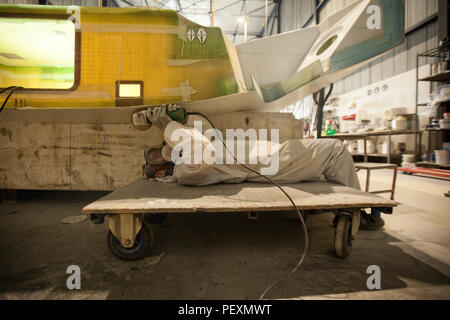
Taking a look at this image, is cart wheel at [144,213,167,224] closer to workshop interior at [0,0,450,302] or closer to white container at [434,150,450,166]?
workshop interior at [0,0,450,302]

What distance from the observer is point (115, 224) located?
1.28 metres

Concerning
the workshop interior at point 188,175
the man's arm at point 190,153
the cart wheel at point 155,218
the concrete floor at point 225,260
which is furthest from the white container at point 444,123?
the cart wheel at point 155,218

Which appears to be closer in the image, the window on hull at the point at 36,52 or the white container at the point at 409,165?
the window on hull at the point at 36,52

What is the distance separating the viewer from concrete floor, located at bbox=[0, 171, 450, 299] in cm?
108

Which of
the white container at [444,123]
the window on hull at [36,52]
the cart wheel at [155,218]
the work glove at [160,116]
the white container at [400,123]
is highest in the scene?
the window on hull at [36,52]

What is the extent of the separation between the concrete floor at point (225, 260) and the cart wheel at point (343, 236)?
59mm

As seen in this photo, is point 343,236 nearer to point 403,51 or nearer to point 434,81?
point 434,81

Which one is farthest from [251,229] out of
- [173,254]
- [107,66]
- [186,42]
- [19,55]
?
[19,55]

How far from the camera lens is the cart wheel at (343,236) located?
1.37m

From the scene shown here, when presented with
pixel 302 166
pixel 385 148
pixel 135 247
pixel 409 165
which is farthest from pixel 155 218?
pixel 385 148

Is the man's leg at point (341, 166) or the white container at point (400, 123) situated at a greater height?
the white container at point (400, 123)

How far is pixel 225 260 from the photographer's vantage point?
1.36m

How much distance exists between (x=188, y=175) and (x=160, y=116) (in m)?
0.81

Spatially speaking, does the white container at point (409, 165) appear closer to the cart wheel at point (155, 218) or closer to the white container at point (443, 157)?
the white container at point (443, 157)
